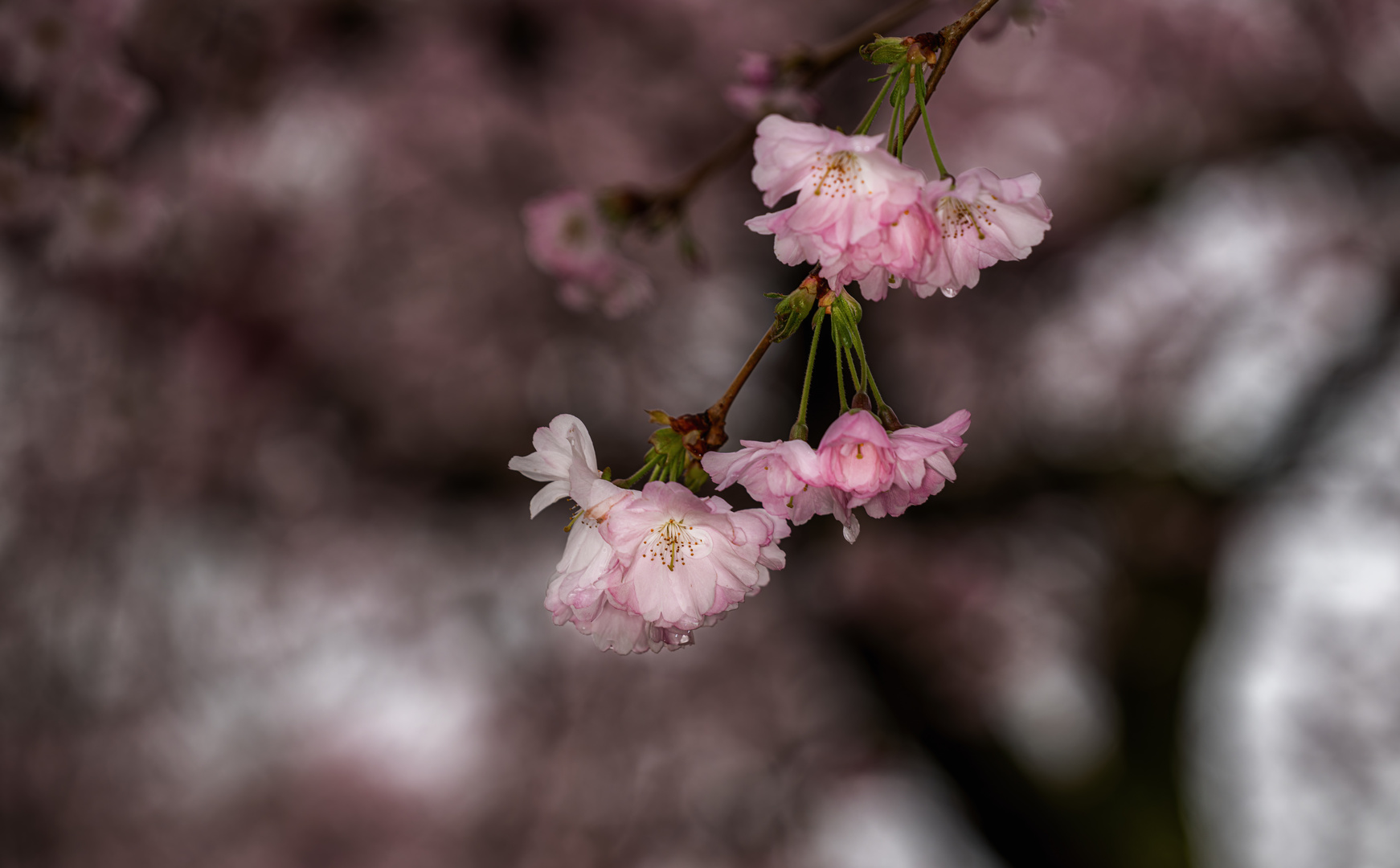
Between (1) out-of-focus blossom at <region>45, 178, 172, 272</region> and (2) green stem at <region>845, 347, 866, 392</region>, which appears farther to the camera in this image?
(1) out-of-focus blossom at <region>45, 178, 172, 272</region>

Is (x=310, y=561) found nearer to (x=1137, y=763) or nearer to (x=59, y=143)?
(x=59, y=143)

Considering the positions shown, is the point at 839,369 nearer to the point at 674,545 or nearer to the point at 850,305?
the point at 850,305

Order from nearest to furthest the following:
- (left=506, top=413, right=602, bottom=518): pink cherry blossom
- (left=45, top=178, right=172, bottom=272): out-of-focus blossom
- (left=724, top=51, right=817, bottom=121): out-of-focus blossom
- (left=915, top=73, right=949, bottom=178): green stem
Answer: (left=915, top=73, right=949, bottom=178): green stem < (left=506, top=413, right=602, bottom=518): pink cherry blossom < (left=724, top=51, right=817, bottom=121): out-of-focus blossom < (left=45, top=178, right=172, bottom=272): out-of-focus blossom

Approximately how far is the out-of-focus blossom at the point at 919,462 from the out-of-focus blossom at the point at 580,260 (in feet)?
3.08

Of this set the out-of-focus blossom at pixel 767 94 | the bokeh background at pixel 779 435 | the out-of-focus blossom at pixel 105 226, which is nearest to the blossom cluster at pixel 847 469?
the out-of-focus blossom at pixel 767 94

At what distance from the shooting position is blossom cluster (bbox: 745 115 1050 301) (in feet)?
1.76

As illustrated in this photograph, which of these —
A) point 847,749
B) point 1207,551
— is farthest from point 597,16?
point 847,749

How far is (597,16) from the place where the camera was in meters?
3.63

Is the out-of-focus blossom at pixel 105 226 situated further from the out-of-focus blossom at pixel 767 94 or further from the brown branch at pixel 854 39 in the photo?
the brown branch at pixel 854 39

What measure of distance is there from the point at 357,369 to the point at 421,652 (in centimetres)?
141

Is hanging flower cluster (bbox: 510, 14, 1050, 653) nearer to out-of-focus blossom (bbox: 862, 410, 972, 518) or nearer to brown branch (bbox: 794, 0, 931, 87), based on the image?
out-of-focus blossom (bbox: 862, 410, 972, 518)

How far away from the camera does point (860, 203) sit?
1.78ft

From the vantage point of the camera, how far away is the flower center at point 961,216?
61cm

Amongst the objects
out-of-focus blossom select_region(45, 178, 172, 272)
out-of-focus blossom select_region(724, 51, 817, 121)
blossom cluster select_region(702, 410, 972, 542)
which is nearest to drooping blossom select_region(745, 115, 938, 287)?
blossom cluster select_region(702, 410, 972, 542)
